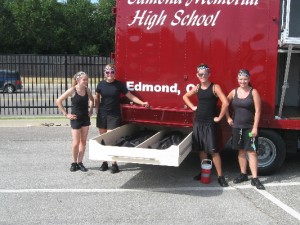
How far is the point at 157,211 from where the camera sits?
5410mm

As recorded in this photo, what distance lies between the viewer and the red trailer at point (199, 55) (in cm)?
655

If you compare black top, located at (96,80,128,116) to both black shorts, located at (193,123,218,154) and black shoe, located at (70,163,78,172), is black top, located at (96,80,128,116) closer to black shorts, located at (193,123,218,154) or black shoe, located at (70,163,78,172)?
black shoe, located at (70,163,78,172)

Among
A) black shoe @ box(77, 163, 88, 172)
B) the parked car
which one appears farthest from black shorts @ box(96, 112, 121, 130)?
the parked car

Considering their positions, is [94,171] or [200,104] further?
[94,171]

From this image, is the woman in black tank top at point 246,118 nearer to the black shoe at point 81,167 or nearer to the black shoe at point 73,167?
the black shoe at point 81,167

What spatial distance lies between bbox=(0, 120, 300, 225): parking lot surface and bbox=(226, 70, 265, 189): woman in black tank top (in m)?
0.47

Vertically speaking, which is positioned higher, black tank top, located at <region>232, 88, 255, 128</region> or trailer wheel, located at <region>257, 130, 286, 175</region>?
black tank top, located at <region>232, 88, 255, 128</region>

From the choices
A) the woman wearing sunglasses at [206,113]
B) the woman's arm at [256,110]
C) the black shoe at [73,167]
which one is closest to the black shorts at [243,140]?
the woman's arm at [256,110]

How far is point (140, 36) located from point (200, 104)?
5.18ft

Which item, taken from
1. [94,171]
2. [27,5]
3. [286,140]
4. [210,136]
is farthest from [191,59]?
[27,5]

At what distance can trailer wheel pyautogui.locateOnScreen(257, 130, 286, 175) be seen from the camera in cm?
679

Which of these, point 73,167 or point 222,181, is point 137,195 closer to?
point 222,181

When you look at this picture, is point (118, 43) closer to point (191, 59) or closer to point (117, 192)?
point (191, 59)

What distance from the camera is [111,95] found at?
7.10 m
